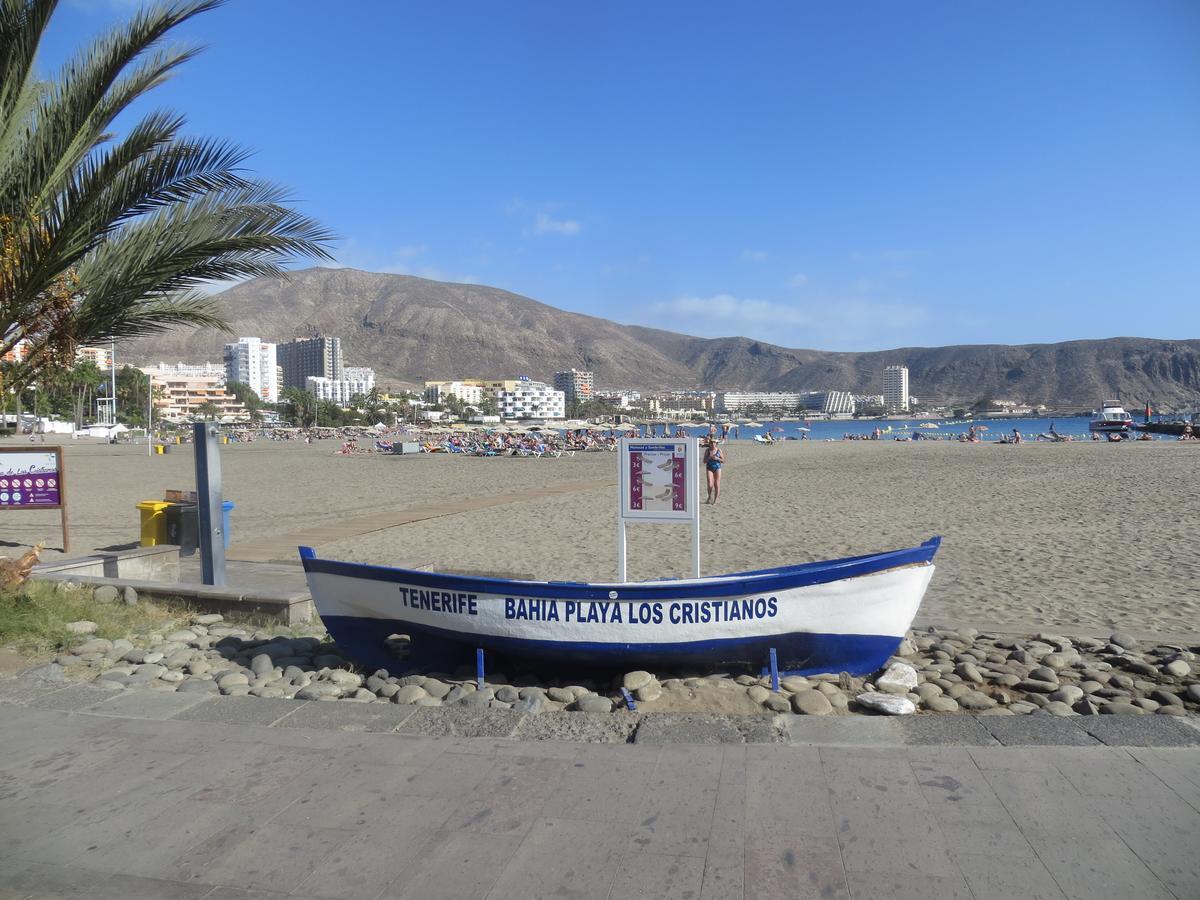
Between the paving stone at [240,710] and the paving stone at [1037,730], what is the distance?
13.0ft

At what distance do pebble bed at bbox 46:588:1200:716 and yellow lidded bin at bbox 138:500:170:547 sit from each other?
14.9 feet

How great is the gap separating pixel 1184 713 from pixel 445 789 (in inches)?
173

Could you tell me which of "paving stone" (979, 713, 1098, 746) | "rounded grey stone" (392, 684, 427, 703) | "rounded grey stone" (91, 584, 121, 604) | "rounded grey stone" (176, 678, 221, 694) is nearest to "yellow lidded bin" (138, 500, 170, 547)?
"rounded grey stone" (91, 584, 121, 604)

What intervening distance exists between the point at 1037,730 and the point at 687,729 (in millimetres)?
1859

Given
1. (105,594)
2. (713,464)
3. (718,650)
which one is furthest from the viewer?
(713,464)

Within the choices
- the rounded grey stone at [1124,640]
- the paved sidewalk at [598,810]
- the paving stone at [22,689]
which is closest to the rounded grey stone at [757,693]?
the paved sidewalk at [598,810]

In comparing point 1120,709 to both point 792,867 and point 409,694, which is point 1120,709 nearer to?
point 792,867

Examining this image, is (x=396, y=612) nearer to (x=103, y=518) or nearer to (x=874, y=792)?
(x=874, y=792)

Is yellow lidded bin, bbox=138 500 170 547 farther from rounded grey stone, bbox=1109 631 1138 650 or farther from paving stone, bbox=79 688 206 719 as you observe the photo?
rounded grey stone, bbox=1109 631 1138 650

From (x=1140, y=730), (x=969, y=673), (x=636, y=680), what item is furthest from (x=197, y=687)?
(x=1140, y=730)

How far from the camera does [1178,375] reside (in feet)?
619

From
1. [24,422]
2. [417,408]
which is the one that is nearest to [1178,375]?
[417,408]

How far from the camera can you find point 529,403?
17975 centimetres

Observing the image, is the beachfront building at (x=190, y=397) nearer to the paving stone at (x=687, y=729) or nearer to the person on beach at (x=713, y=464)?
the person on beach at (x=713, y=464)
